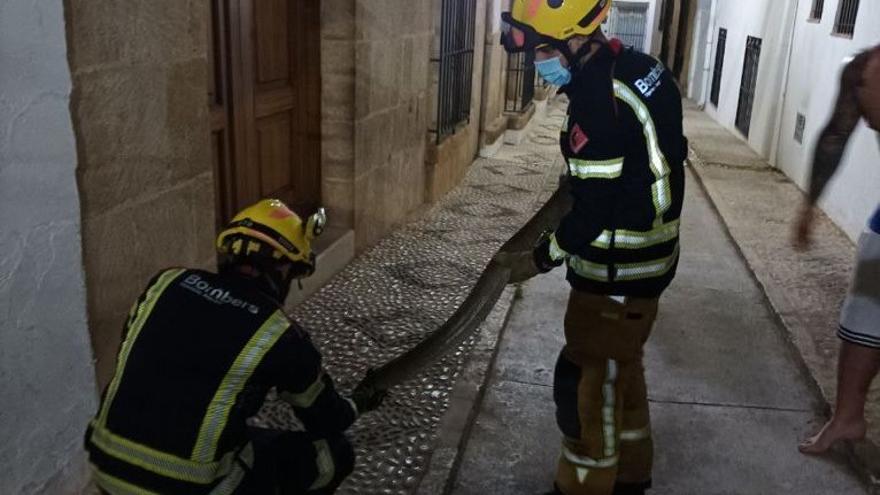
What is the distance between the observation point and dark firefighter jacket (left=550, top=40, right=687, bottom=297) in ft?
8.13

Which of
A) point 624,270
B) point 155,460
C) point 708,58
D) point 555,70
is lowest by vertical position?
point 155,460

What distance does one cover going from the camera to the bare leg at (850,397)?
131 inches

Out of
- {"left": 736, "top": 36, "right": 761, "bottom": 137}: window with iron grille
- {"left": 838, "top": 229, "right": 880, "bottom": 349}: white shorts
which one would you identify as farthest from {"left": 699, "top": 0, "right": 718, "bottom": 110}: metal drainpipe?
{"left": 838, "top": 229, "right": 880, "bottom": 349}: white shorts

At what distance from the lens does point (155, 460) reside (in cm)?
192

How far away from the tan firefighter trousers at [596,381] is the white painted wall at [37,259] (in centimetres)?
163

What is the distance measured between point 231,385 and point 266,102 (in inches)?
126

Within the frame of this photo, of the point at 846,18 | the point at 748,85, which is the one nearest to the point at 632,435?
the point at 846,18

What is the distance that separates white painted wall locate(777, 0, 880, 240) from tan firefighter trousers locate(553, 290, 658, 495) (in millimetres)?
3104

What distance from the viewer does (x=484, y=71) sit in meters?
9.44

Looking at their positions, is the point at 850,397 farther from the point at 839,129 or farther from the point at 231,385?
the point at 231,385

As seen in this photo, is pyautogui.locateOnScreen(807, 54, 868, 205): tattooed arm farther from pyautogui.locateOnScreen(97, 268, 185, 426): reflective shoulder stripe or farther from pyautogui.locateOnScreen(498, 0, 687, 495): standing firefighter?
pyautogui.locateOnScreen(97, 268, 185, 426): reflective shoulder stripe

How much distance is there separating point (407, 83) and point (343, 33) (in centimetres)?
128

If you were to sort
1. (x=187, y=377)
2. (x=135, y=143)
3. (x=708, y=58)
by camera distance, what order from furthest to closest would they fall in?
(x=708, y=58) → (x=135, y=143) → (x=187, y=377)

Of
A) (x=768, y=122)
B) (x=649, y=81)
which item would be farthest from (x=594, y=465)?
(x=768, y=122)
